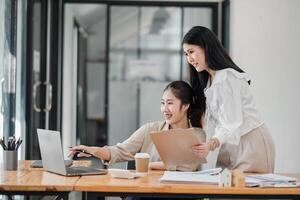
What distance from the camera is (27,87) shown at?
4469 millimetres

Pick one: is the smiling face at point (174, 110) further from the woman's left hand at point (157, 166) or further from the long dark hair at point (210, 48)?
the long dark hair at point (210, 48)

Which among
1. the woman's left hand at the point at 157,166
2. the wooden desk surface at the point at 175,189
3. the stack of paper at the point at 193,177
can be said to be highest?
the stack of paper at the point at 193,177

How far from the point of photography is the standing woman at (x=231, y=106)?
8.08ft

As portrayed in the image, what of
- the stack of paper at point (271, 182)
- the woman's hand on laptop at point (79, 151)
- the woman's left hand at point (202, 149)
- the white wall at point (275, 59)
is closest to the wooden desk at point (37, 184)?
the woman's hand on laptop at point (79, 151)

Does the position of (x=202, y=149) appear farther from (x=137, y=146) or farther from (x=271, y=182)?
(x=137, y=146)

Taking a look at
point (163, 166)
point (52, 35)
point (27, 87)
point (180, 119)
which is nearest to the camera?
point (163, 166)

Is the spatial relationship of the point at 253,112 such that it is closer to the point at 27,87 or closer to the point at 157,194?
the point at 157,194

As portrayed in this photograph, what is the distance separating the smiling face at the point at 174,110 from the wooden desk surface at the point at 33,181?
77cm

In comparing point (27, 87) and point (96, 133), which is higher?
point (27, 87)

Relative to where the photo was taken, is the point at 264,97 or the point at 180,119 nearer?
the point at 180,119

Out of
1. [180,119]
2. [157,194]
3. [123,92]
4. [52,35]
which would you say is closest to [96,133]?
[123,92]

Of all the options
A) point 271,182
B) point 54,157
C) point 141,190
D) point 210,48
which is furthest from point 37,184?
point 210,48

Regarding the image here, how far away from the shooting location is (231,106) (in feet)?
8.06

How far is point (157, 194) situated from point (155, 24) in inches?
239
